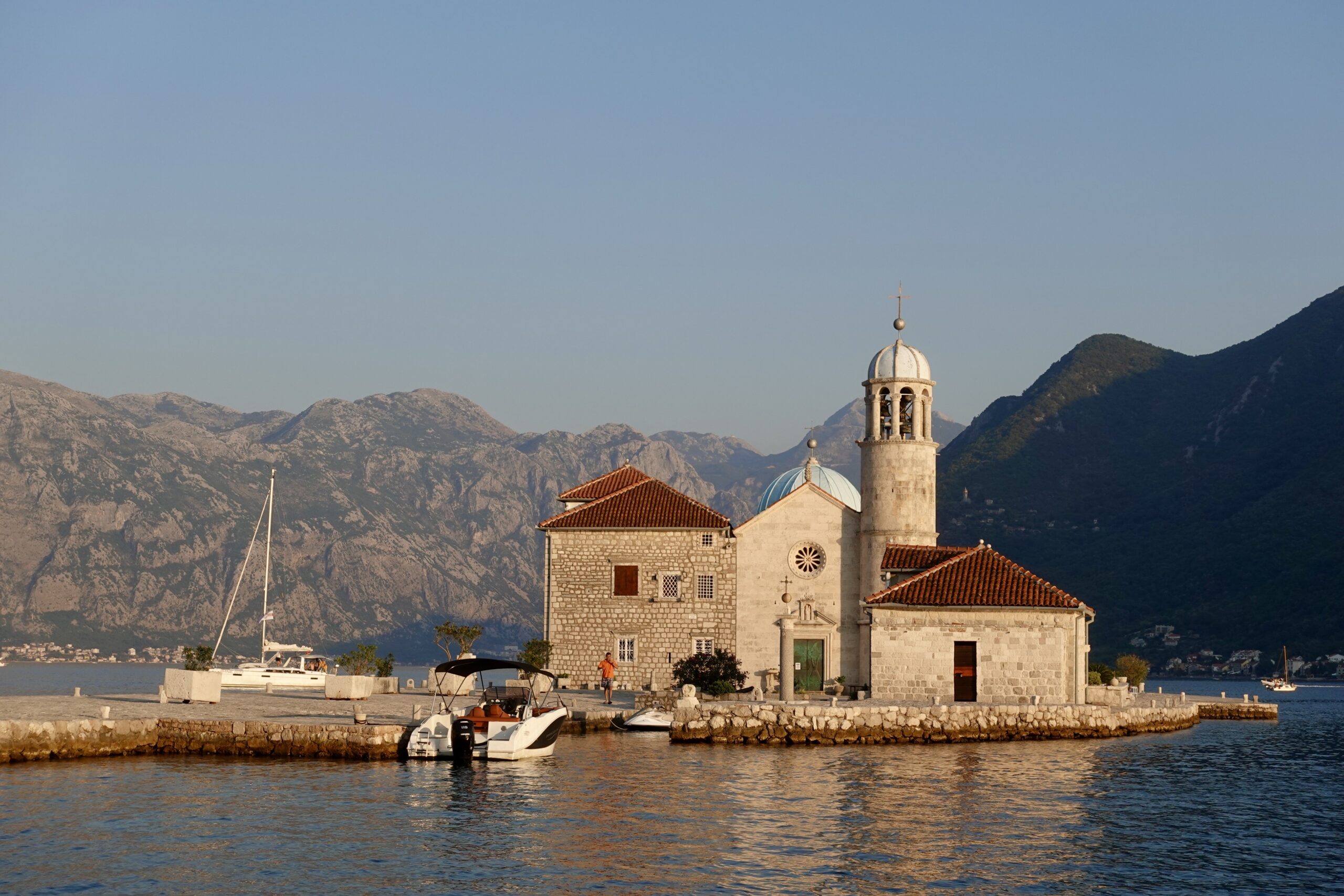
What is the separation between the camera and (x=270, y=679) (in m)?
64.0

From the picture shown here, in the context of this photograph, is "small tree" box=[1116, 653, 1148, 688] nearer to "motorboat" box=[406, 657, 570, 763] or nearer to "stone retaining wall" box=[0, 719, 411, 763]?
"motorboat" box=[406, 657, 570, 763]

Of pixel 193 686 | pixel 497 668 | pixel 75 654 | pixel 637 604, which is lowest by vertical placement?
pixel 75 654

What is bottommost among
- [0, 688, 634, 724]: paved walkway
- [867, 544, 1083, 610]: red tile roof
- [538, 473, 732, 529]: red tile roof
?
[0, 688, 634, 724]: paved walkway

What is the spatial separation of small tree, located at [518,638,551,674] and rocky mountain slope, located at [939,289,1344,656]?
9316 centimetres

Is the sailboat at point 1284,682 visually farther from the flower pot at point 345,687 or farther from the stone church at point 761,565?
the flower pot at point 345,687

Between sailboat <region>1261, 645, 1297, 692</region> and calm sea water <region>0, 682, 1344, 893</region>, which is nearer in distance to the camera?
calm sea water <region>0, 682, 1344, 893</region>

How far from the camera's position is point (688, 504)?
184ft

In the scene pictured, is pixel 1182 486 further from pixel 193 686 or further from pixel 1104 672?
pixel 193 686

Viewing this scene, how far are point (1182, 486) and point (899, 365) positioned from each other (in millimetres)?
109735

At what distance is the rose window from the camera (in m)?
54.2

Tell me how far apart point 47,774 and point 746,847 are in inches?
628

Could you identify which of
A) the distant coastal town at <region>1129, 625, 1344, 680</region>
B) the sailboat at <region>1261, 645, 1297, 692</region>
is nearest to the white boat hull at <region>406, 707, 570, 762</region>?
the sailboat at <region>1261, 645, 1297, 692</region>

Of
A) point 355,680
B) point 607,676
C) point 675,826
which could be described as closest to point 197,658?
point 355,680

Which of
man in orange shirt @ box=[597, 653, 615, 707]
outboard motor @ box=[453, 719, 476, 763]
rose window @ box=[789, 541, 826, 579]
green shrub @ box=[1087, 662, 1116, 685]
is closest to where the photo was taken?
outboard motor @ box=[453, 719, 476, 763]
